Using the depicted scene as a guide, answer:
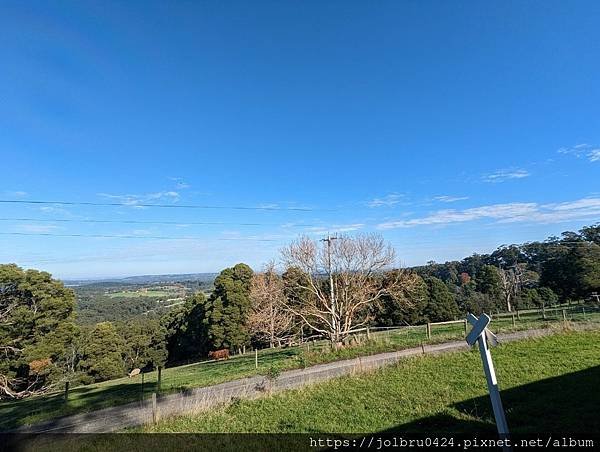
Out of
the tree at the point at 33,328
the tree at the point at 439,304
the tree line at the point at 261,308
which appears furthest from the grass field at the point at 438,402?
the tree at the point at 439,304

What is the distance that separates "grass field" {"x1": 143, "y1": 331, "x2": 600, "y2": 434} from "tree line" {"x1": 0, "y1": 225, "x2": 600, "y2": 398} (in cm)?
915

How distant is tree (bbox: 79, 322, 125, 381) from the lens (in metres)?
30.7

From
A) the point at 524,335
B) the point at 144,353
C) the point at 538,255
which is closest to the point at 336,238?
the point at 524,335

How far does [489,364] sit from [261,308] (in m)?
18.8

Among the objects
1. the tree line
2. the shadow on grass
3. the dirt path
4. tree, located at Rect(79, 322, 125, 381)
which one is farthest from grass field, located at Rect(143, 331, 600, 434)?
tree, located at Rect(79, 322, 125, 381)

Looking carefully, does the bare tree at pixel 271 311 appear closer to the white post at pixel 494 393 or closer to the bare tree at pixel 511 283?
the white post at pixel 494 393

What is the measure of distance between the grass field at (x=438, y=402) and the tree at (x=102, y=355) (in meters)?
28.0

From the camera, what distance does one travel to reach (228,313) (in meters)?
31.4

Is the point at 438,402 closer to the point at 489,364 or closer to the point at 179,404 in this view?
the point at 489,364

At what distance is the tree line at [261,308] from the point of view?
20438 mm

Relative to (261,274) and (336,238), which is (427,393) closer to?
(336,238)

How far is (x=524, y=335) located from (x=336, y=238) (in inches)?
401

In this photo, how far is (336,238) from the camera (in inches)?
830

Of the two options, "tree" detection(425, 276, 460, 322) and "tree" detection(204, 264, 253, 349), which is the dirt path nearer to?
"tree" detection(204, 264, 253, 349)
